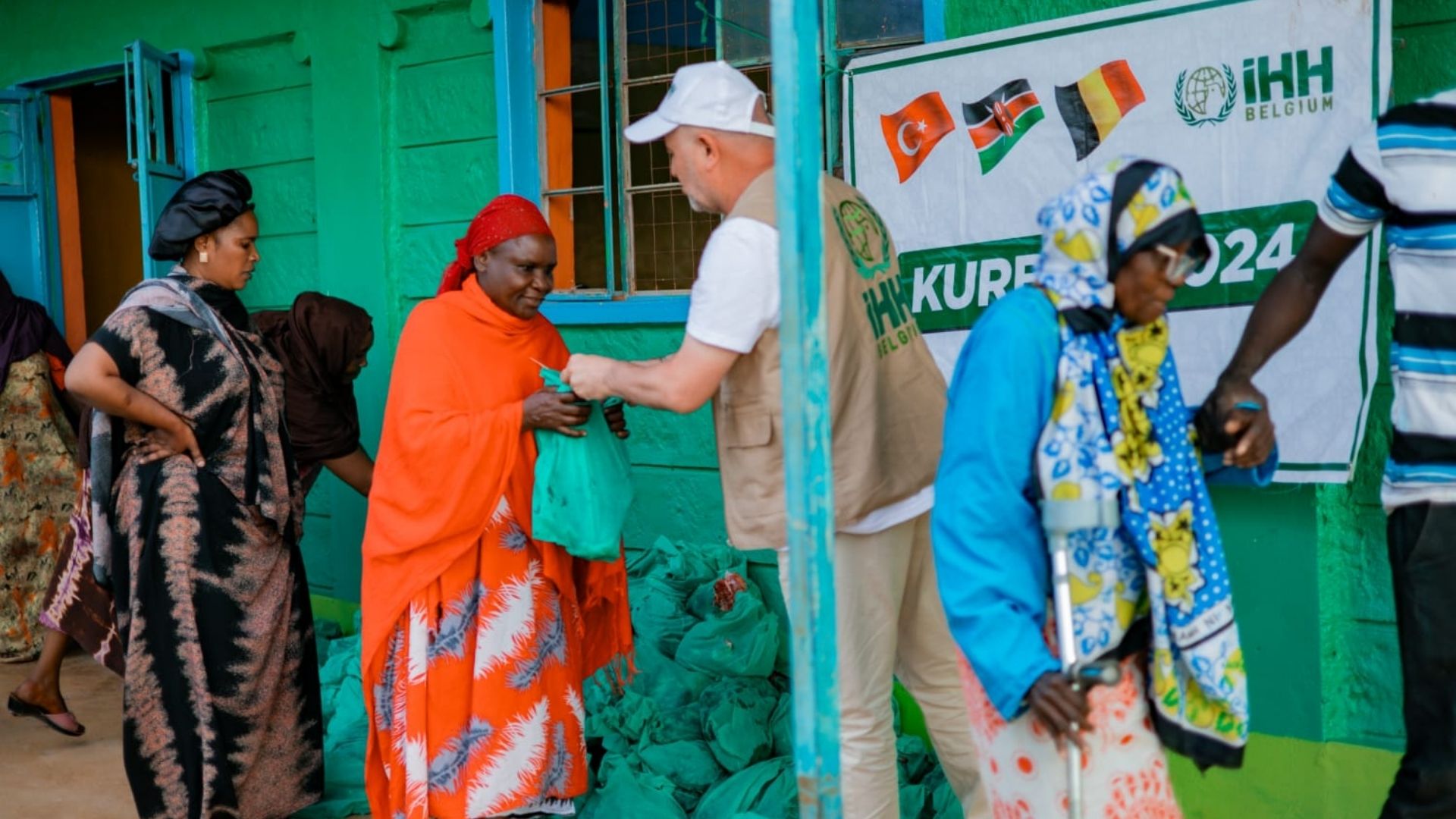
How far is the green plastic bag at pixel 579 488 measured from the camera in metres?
3.76

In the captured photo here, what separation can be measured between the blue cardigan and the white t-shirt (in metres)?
0.79

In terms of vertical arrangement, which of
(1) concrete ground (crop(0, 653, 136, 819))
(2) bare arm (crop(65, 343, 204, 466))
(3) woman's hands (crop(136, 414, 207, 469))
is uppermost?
(2) bare arm (crop(65, 343, 204, 466))

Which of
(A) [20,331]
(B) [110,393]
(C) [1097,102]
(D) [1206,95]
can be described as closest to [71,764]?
(B) [110,393]

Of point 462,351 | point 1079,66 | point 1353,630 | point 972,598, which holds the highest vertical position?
point 1079,66

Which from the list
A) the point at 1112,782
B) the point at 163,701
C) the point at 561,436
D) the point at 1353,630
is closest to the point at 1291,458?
the point at 1353,630

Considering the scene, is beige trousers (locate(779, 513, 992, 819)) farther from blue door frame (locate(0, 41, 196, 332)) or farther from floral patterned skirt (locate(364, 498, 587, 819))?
blue door frame (locate(0, 41, 196, 332))

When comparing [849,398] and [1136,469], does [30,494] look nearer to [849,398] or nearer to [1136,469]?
[849,398]

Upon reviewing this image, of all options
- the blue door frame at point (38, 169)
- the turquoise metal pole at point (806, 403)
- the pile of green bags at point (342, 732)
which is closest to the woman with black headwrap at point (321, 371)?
the pile of green bags at point (342, 732)

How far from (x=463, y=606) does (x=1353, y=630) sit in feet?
7.61

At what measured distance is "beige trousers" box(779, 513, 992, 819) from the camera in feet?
10.5

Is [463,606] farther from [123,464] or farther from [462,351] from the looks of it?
[123,464]

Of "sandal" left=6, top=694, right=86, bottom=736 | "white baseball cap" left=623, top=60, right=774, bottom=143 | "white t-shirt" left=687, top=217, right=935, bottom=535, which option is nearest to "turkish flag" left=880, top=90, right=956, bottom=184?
"white baseball cap" left=623, top=60, right=774, bottom=143

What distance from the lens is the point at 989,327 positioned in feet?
7.45

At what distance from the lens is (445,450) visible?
381 cm
